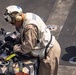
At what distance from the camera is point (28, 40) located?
6.52 meters

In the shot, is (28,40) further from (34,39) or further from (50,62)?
(50,62)

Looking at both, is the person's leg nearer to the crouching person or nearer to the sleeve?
the crouching person

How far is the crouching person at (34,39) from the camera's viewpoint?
6.54 metres

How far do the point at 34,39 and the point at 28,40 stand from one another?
4.7 inches

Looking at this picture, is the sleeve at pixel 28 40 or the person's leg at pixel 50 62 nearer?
the sleeve at pixel 28 40

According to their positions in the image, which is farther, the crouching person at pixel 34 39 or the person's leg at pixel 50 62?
the person's leg at pixel 50 62

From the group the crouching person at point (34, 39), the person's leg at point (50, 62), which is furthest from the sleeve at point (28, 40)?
the person's leg at point (50, 62)

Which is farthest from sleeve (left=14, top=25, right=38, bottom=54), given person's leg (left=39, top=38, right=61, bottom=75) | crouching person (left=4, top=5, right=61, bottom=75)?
person's leg (left=39, top=38, right=61, bottom=75)

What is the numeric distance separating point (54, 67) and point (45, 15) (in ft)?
13.5

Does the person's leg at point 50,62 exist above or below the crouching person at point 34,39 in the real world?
below

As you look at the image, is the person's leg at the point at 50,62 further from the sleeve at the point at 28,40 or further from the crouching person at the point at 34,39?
the sleeve at the point at 28,40

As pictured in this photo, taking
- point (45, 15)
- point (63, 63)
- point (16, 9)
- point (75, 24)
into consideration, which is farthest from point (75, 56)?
point (16, 9)

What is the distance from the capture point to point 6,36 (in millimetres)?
7055

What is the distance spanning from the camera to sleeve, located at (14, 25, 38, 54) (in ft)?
21.3
